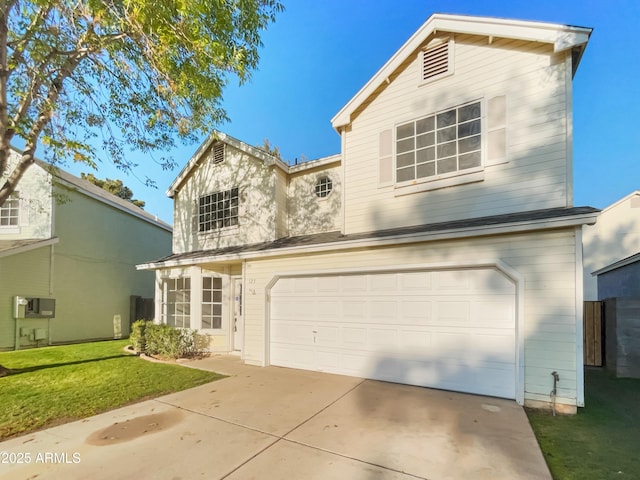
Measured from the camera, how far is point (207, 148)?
35.9 ft

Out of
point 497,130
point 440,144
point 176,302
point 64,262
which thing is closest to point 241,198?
point 176,302

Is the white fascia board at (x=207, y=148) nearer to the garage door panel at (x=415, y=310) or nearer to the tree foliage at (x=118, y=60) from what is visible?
the tree foliage at (x=118, y=60)

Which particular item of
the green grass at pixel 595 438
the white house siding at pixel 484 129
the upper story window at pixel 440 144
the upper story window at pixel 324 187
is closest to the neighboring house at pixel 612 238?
the green grass at pixel 595 438

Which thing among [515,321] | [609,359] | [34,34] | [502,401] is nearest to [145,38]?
[34,34]

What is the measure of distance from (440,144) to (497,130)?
43.6 inches

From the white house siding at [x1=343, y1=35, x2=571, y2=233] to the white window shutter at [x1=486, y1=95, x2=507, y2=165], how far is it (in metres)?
0.09

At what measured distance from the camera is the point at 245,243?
991cm

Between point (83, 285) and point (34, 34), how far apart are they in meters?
10.1

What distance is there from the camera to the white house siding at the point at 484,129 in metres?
5.81

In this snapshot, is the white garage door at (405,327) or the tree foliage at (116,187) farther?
the tree foliage at (116,187)

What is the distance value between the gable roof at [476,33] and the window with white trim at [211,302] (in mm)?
6008

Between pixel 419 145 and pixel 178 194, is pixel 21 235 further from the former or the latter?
pixel 419 145

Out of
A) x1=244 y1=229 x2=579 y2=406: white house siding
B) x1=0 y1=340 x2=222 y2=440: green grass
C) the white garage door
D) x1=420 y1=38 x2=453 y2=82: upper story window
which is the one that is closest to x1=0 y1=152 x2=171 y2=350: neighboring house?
x1=0 y1=340 x2=222 y2=440: green grass

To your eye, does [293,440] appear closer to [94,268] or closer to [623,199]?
[94,268]
